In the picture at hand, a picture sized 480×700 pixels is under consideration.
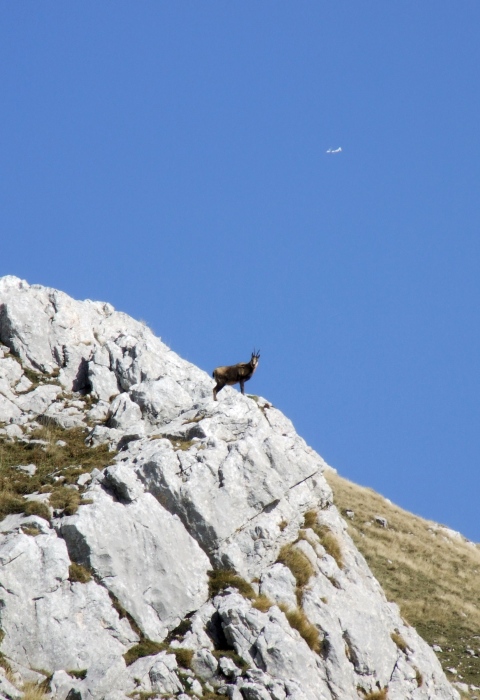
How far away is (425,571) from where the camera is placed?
49.2 metres

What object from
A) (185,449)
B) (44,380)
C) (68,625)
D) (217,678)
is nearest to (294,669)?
(217,678)

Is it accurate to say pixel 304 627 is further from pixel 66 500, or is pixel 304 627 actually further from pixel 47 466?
pixel 47 466

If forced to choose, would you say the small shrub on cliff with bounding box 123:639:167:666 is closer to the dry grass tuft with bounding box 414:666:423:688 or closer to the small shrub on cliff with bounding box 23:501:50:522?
the small shrub on cliff with bounding box 23:501:50:522

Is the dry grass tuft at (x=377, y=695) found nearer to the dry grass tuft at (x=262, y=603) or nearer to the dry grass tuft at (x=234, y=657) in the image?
the dry grass tuft at (x=262, y=603)

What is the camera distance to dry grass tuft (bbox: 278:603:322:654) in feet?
82.4

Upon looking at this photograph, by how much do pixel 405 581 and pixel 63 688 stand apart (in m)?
30.1

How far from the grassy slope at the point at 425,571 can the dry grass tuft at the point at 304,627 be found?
43.1 ft

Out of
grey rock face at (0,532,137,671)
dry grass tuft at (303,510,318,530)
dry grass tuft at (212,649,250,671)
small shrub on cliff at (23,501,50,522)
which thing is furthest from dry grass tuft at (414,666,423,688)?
small shrub on cliff at (23,501,50,522)

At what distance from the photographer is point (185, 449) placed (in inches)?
1119

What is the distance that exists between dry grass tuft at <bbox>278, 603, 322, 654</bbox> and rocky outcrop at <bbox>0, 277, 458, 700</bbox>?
48 millimetres

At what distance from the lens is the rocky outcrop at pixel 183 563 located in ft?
72.3

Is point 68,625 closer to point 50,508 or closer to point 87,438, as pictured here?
point 50,508

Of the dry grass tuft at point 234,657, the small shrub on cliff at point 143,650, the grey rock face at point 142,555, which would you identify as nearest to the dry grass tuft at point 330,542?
the grey rock face at point 142,555

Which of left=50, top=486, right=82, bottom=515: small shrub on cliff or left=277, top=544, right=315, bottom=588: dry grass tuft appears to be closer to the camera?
left=50, top=486, right=82, bottom=515: small shrub on cliff
